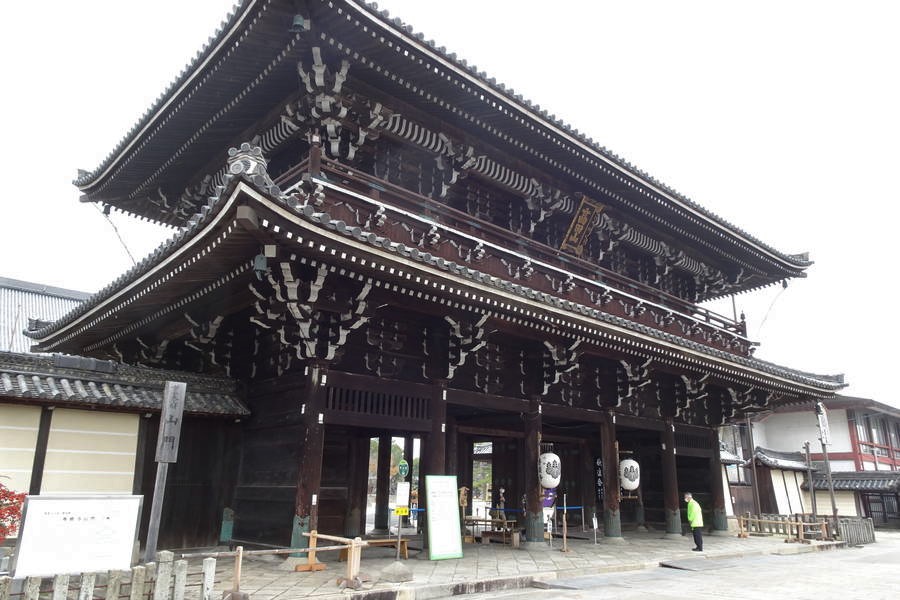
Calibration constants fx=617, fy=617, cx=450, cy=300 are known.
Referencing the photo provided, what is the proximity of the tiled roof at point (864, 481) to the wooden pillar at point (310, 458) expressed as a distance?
3153 centimetres

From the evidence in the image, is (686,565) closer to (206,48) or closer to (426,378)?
(426,378)

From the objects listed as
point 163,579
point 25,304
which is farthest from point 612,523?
point 25,304

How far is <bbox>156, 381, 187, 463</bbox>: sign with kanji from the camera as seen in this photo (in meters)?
8.19

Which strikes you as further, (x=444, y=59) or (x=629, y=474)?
(x=629, y=474)

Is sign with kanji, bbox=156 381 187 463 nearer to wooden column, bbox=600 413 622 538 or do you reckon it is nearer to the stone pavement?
the stone pavement

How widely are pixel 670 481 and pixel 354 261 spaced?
43.3 ft

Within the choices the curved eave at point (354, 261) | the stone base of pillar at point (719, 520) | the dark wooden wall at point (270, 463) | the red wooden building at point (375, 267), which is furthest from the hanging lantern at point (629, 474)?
the dark wooden wall at point (270, 463)

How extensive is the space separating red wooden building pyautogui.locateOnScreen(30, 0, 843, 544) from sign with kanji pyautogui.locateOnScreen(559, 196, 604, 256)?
2.2 inches

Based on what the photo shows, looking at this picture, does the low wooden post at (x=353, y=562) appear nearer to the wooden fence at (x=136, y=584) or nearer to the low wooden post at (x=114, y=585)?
the wooden fence at (x=136, y=584)

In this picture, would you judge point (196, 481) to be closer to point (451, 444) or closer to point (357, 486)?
point (357, 486)

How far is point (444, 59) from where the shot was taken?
11.3m

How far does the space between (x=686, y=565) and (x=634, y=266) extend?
924cm

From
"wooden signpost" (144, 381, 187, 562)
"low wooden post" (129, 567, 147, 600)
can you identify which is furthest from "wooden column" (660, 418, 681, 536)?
"low wooden post" (129, 567, 147, 600)

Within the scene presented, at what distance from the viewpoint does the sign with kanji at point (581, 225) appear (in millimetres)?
16281
